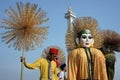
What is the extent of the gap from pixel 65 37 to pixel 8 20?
1.83 meters

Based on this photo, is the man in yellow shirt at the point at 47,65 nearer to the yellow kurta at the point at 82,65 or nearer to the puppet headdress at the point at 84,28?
the puppet headdress at the point at 84,28

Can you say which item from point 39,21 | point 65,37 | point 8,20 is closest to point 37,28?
point 39,21

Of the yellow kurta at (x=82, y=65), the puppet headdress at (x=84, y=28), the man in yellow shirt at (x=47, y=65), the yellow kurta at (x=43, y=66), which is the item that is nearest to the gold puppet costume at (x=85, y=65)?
the yellow kurta at (x=82, y=65)

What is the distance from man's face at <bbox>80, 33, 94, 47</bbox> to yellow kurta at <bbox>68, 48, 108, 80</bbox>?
5.6 inches

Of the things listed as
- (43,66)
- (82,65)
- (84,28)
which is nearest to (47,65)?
(43,66)

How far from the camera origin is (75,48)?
23.8 ft

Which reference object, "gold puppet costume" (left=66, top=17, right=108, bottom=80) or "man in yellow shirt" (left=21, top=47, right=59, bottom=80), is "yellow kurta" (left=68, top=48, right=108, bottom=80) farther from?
"man in yellow shirt" (left=21, top=47, right=59, bottom=80)

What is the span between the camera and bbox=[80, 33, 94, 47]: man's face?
22.7 feet

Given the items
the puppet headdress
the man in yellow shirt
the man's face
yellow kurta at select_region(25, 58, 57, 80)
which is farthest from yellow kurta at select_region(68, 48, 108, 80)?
yellow kurta at select_region(25, 58, 57, 80)

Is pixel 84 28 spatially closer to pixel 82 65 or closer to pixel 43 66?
pixel 82 65

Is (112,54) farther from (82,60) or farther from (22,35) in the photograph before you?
(22,35)

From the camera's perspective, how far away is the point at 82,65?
6.71 meters

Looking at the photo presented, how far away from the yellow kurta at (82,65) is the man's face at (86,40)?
14 centimetres

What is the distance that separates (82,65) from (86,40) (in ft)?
1.69
